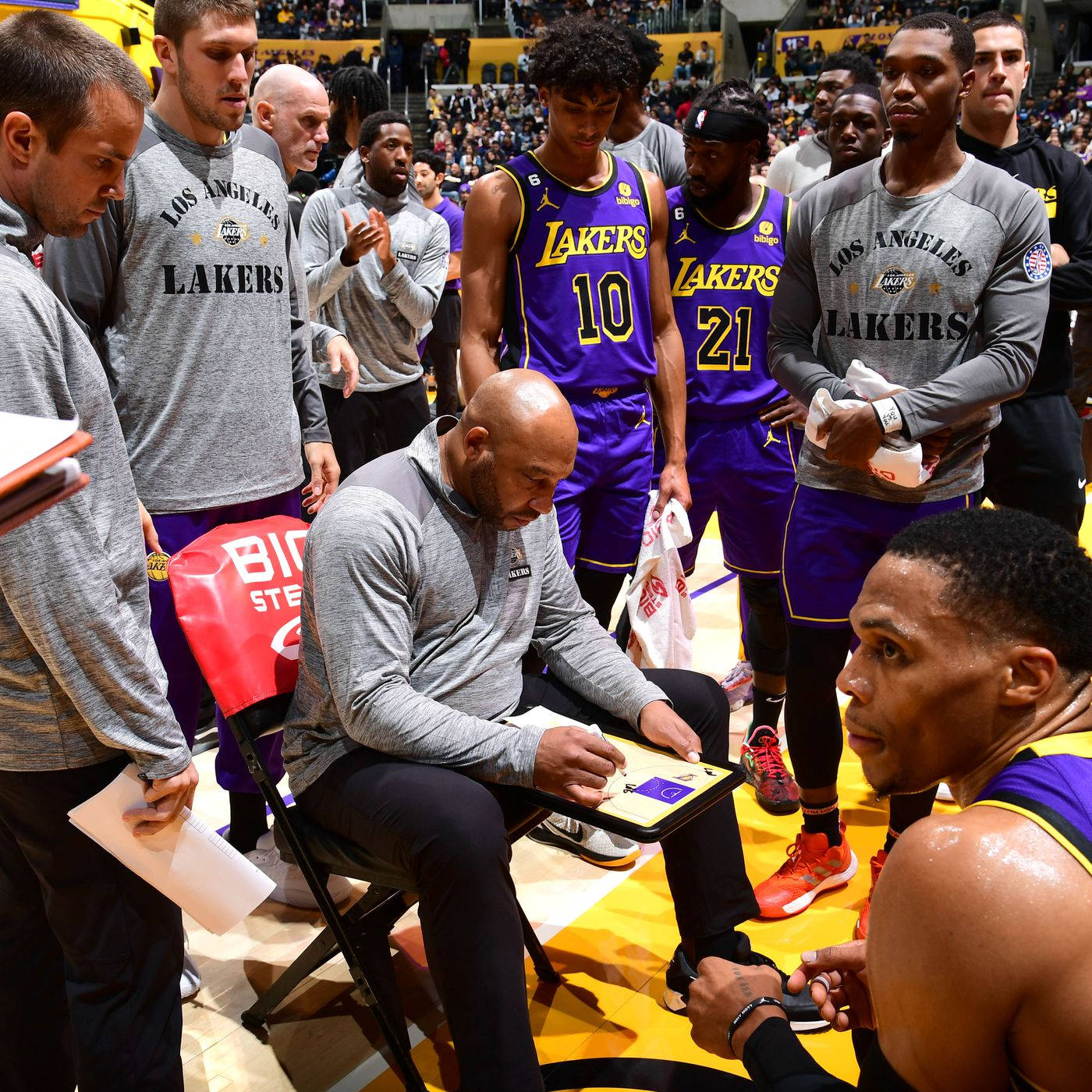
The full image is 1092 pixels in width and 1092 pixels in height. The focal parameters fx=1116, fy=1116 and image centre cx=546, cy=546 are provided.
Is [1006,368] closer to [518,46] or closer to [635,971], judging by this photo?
[635,971]

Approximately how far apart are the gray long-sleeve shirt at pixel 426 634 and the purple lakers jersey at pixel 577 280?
79cm

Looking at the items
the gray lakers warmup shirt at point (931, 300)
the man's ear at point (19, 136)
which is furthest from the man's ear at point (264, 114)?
the man's ear at point (19, 136)

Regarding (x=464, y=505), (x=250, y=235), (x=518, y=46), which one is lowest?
(x=464, y=505)

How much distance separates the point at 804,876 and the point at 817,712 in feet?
1.54

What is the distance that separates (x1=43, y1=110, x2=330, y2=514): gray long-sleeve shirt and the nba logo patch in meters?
1.81

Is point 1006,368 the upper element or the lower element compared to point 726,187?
lower

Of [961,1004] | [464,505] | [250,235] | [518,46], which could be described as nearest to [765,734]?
[464,505]

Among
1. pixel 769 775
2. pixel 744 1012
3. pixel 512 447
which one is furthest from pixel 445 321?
pixel 744 1012

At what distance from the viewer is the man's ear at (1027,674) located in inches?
54.1

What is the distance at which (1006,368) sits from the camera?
268 centimetres

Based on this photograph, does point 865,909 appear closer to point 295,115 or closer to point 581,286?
point 581,286

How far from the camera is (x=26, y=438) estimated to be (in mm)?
985

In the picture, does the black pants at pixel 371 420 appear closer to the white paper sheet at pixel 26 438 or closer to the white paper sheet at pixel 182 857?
the white paper sheet at pixel 182 857

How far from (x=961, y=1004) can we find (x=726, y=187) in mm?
2845
